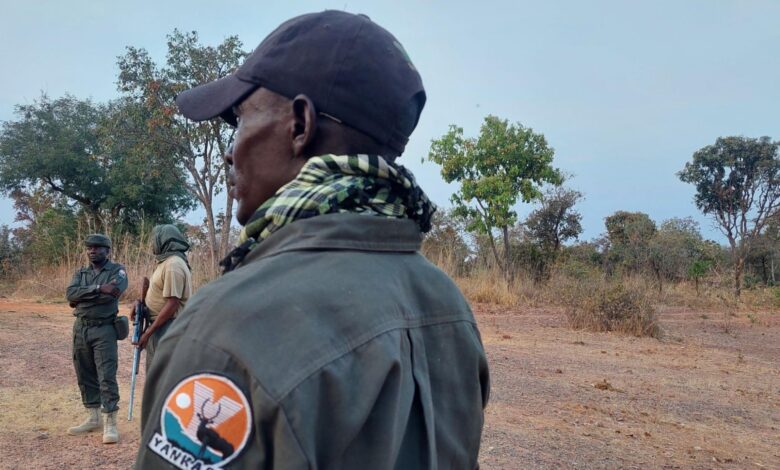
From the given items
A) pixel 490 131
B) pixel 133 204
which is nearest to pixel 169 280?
pixel 490 131

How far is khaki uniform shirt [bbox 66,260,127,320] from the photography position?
5699 mm

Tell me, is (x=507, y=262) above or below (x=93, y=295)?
above

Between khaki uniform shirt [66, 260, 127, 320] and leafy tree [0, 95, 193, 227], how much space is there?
14200 millimetres

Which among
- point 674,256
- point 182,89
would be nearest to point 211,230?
point 182,89

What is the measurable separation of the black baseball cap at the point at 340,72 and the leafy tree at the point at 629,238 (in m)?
20.7

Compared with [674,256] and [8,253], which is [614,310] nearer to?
[674,256]

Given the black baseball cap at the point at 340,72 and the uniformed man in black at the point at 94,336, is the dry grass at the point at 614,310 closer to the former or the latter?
the uniformed man in black at the point at 94,336

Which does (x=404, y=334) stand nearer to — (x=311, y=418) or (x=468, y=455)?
(x=311, y=418)

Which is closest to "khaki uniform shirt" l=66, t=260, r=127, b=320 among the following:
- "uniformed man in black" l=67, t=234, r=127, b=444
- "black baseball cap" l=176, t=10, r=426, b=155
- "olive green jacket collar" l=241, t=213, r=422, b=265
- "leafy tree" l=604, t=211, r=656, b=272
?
"uniformed man in black" l=67, t=234, r=127, b=444

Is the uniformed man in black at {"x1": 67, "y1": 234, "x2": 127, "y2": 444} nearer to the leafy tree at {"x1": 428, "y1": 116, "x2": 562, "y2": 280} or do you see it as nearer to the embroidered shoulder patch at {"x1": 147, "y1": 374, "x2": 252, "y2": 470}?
the embroidered shoulder patch at {"x1": 147, "y1": 374, "x2": 252, "y2": 470}

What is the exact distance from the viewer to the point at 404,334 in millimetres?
1011

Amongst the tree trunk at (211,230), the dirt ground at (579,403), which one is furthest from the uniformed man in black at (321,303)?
the tree trunk at (211,230)

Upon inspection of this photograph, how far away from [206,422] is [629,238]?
81.6 feet

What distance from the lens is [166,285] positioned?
216 inches
